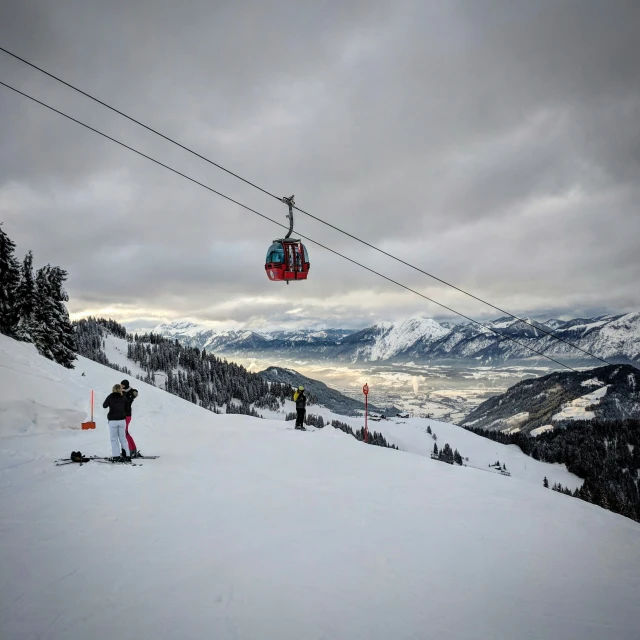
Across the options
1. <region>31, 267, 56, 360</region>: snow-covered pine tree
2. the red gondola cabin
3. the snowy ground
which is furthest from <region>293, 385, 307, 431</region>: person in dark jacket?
<region>31, 267, 56, 360</region>: snow-covered pine tree

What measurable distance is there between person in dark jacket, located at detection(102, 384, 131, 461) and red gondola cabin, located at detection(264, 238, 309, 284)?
729 centimetres

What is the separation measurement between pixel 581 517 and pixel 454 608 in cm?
615

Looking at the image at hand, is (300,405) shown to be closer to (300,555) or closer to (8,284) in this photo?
(300,555)

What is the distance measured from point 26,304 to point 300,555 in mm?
49752

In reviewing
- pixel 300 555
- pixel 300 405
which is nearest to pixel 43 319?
pixel 300 405

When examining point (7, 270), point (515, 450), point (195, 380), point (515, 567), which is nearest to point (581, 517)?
point (515, 567)

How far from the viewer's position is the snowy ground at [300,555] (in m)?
4.56

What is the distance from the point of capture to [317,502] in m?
8.73

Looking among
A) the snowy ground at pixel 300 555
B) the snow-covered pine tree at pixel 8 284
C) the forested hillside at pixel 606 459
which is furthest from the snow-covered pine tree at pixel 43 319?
the forested hillside at pixel 606 459

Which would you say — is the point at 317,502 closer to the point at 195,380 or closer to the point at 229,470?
the point at 229,470

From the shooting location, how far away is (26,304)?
138ft

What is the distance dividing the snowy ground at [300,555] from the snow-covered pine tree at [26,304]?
3639cm

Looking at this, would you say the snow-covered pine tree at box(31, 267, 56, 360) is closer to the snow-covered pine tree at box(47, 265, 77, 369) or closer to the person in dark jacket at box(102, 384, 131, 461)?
the snow-covered pine tree at box(47, 265, 77, 369)

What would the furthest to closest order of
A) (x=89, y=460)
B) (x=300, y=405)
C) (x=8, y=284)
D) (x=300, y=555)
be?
1. (x=8, y=284)
2. (x=300, y=405)
3. (x=89, y=460)
4. (x=300, y=555)
